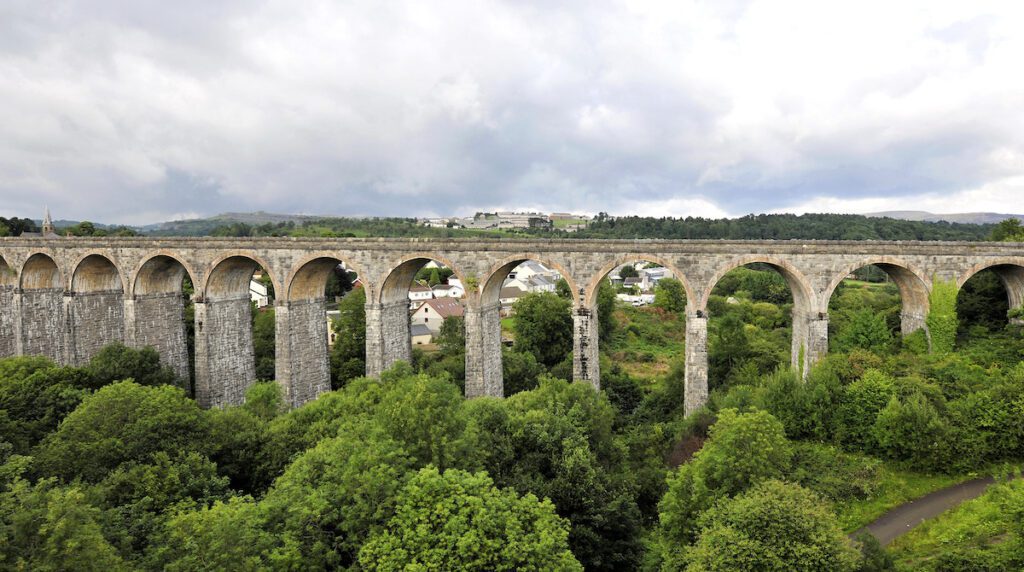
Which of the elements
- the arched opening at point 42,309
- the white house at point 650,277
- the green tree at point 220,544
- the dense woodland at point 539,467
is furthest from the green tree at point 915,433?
the white house at point 650,277

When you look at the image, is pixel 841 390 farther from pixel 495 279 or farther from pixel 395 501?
pixel 395 501

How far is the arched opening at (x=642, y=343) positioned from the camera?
136 ft

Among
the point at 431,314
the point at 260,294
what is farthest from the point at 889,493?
the point at 260,294

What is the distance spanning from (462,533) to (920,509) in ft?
60.0

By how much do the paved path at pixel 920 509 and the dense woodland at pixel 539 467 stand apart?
422 mm

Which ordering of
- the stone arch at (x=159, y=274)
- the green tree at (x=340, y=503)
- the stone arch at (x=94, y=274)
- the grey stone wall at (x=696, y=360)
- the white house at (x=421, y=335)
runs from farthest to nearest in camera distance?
1. the white house at (x=421, y=335)
2. the stone arch at (x=94, y=274)
3. the stone arch at (x=159, y=274)
4. the grey stone wall at (x=696, y=360)
5. the green tree at (x=340, y=503)

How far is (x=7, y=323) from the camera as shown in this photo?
4816 cm

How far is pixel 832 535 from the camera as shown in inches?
557

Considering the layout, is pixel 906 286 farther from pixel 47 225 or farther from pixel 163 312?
pixel 47 225

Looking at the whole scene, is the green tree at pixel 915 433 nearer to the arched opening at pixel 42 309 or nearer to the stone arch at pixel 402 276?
the stone arch at pixel 402 276

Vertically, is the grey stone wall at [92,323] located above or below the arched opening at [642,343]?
above

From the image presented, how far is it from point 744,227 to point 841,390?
3089 inches

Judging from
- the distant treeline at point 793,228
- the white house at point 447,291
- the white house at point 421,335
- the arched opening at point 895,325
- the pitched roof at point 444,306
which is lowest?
the white house at point 421,335

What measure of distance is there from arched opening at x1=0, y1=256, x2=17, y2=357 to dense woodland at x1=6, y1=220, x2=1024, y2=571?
61.8 ft
